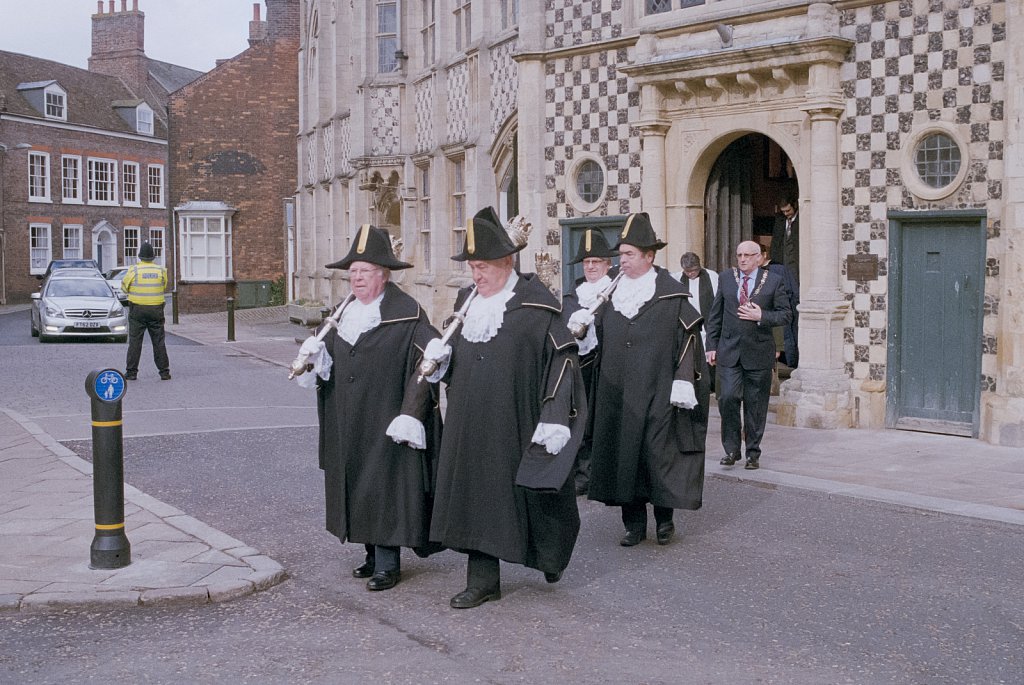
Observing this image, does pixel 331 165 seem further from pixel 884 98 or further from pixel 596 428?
pixel 596 428

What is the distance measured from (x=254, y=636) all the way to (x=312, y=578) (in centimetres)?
107

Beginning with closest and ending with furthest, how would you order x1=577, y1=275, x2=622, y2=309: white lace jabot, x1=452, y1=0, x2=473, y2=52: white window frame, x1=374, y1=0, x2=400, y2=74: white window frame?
1. x1=577, y1=275, x2=622, y2=309: white lace jabot
2. x1=452, y1=0, x2=473, y2=52: white window frame
3. x1=374, y1=0, x2=400, y2=74: white window frame

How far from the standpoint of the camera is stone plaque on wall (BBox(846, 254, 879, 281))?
41.9ft

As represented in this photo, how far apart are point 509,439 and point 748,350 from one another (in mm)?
4348

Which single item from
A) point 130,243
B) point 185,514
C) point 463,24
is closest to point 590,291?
point 185,514

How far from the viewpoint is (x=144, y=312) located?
17.2 m

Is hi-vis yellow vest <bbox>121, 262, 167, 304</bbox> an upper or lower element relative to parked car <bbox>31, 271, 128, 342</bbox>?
upper

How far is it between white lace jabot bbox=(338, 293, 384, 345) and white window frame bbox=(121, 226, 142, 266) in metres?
50.1

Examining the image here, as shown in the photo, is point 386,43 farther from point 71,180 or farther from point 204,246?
point 71,180

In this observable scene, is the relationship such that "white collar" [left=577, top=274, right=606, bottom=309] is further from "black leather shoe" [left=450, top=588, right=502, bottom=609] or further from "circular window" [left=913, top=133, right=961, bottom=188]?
"circular window" [left=913, top=133, right=961, bottom=188]

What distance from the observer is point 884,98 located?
12.6m

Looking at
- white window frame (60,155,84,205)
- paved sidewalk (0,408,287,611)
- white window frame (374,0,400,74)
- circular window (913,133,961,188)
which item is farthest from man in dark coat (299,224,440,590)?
white window frame (60,155,84,205)

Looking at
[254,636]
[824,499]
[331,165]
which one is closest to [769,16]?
[824,499]

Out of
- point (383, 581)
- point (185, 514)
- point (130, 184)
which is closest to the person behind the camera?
point (383, 581)
